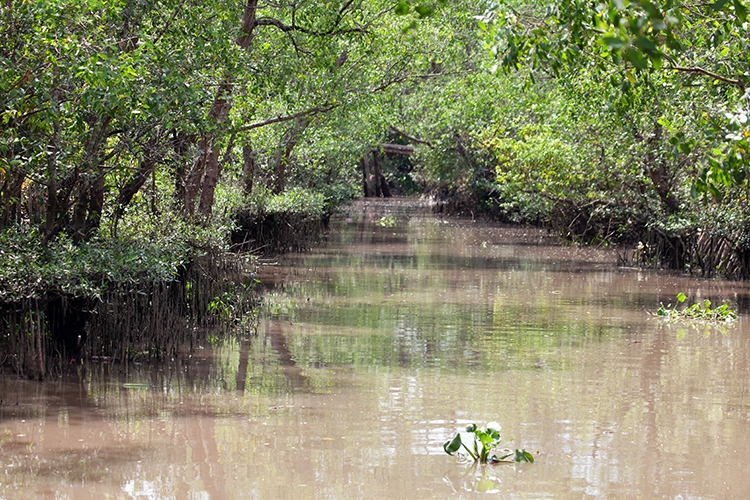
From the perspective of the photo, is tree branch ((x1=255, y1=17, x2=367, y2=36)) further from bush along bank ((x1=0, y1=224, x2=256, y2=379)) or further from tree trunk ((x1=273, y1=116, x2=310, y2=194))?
bush along bank ((x1=0, y1=224, x2=256, y2=379))

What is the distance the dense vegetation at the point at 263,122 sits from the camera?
6.31 meters

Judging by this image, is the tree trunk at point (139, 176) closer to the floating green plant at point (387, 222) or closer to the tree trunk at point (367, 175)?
the floating green plant at point (387, 222)

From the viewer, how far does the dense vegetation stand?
631cm

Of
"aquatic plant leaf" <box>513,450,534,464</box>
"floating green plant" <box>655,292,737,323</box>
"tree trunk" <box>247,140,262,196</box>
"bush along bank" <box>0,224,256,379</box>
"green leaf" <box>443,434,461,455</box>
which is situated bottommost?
"aquatic plant leaf" <box>513,450,534,464</box>

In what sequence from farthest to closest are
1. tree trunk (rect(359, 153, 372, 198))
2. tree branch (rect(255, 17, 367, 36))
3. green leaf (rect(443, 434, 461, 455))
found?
tree trunk (rect(359, 153, 372, 198))
tree branch (rect(255, 17, 367, 36))
green leaf (rect(443, 434, 461, 455))

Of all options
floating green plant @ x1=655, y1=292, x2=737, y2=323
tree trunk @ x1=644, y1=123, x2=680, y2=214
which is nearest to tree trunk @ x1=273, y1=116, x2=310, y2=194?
tree trunk @ x1=644, y1=123, x2=680, y2=214

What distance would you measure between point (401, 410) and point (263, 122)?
731 centimetres

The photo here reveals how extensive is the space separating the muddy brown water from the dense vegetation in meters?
1.09

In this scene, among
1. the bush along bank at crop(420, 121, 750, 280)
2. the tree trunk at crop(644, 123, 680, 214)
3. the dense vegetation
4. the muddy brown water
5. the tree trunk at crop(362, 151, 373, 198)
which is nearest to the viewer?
the muddy brown water

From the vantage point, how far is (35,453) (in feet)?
19.4

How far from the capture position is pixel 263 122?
13.6m

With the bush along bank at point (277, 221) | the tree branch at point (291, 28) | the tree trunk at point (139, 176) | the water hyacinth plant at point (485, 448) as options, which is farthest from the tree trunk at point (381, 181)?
the water hyacinth plant at point (485, 448)

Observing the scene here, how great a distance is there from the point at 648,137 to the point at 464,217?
23.1 metres

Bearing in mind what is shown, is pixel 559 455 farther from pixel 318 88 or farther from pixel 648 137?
pixel 648 137
